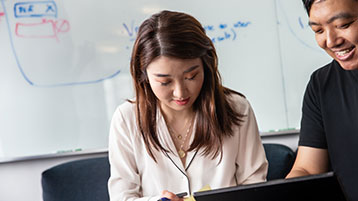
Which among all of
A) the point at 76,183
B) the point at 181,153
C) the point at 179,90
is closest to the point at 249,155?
the point at 181,153

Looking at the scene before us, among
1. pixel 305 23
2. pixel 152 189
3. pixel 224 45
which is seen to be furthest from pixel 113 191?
pixel 305 23

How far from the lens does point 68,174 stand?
6.55ft

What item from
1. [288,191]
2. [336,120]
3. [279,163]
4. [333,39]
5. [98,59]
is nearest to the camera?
[288,191]

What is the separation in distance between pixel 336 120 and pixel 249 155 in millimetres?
323

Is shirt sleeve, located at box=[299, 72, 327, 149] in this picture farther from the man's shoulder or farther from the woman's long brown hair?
the woman's long brown hair

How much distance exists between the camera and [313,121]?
132 cm

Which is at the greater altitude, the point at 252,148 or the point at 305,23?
the point at 305,23

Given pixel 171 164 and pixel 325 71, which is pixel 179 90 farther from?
pixel 325 71

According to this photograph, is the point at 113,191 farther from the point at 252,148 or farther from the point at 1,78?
the point at 1,78

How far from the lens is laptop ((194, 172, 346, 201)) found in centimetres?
77

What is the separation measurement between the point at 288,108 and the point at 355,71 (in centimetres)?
97

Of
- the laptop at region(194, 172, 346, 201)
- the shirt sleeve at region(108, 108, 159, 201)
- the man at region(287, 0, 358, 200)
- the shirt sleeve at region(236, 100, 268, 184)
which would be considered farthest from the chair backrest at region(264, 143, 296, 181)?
the laptop at region(194, 172, 346, 201)

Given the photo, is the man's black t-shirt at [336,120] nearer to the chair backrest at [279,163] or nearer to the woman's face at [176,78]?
the woman's face at [176,78]

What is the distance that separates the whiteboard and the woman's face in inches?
34.1
